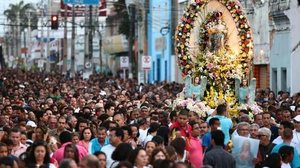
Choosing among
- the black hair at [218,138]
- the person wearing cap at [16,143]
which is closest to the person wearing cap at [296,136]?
the black hair at [218,138]

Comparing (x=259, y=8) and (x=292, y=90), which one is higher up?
(x=259, y=8)

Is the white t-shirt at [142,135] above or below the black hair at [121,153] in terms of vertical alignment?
below

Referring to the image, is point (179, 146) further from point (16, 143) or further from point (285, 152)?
point (16, 143)

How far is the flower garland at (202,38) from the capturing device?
30.7 meters

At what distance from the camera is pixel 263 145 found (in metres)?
18.2

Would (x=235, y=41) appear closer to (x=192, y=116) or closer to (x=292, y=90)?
(x=192, y=116)

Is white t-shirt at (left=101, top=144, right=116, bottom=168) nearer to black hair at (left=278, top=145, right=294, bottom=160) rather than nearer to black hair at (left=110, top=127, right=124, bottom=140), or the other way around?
black hair at (left=110, top=127, right=124, bottom=140)

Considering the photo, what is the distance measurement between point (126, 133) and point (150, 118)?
3938 mm

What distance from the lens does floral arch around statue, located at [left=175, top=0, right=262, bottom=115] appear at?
98.7 feet

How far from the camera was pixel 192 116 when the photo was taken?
68.7 ft

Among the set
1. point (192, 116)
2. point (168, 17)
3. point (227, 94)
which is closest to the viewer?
point (192, 116)

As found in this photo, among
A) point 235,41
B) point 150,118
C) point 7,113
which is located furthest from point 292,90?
point 150,118

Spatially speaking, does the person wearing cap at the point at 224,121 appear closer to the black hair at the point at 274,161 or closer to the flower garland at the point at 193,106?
the black hair at the point at 274,161

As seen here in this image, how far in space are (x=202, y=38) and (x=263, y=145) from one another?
42.1ft
